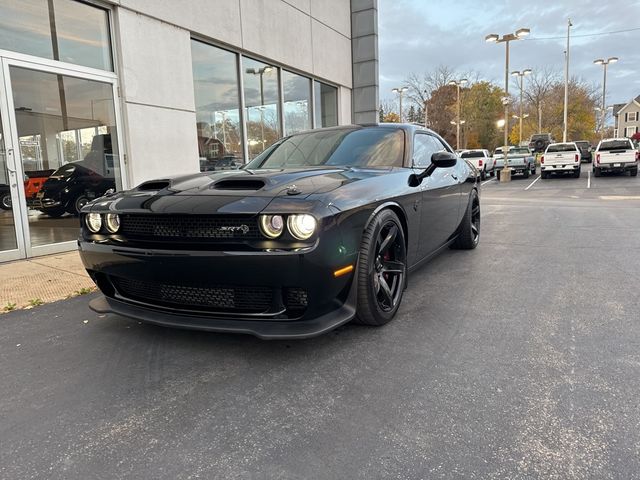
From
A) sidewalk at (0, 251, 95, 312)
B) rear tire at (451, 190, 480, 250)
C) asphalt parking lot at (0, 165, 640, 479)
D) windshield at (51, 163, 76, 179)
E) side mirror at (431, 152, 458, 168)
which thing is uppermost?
windshield at (51, 163, 76, 179)

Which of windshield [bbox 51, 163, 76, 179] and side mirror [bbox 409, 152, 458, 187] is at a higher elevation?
windshield [bbox 51, 163, 76, 179]

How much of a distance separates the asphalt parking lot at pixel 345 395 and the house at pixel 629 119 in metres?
110

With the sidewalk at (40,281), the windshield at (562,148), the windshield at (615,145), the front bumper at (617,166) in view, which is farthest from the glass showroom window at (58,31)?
the windshield at (615,145)

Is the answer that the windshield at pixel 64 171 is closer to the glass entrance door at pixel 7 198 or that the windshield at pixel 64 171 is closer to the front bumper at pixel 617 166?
the glass entrance door at pixel 7 198

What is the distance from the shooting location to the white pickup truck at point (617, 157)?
68.9 feet

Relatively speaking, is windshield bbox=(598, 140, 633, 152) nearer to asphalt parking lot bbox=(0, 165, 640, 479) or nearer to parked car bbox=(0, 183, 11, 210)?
asphalt parking lot bbox=(0, 165, 640, 479)

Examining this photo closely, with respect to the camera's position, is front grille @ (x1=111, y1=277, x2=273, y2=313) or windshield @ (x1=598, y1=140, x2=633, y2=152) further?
windshield @ (x1=598, y1=140, x2=633, y2=152)

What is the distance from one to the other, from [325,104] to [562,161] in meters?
14.0

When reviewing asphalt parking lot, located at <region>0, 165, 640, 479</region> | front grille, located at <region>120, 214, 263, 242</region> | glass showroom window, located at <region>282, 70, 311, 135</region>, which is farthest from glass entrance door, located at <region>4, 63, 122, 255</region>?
glass showroom window, located at <region>282, 70, 311, 135</region>

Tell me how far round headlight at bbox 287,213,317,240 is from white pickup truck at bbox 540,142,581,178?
74.5 feet

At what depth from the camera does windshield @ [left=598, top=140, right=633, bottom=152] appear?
69.8 ft

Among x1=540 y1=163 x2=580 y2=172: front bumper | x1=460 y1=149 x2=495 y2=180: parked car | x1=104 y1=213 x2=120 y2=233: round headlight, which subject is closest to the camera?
x1=104 y1=213 x2=120 y2=233: round headlight

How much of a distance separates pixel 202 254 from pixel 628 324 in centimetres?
291

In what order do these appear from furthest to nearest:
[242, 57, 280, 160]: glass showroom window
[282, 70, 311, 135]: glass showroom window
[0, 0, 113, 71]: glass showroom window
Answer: [282, 70, 311, 135]: glass showroom window, [242, 57, 280, 160]: glass showroom window, [0, 0, 113, 71]: glass showroom window
